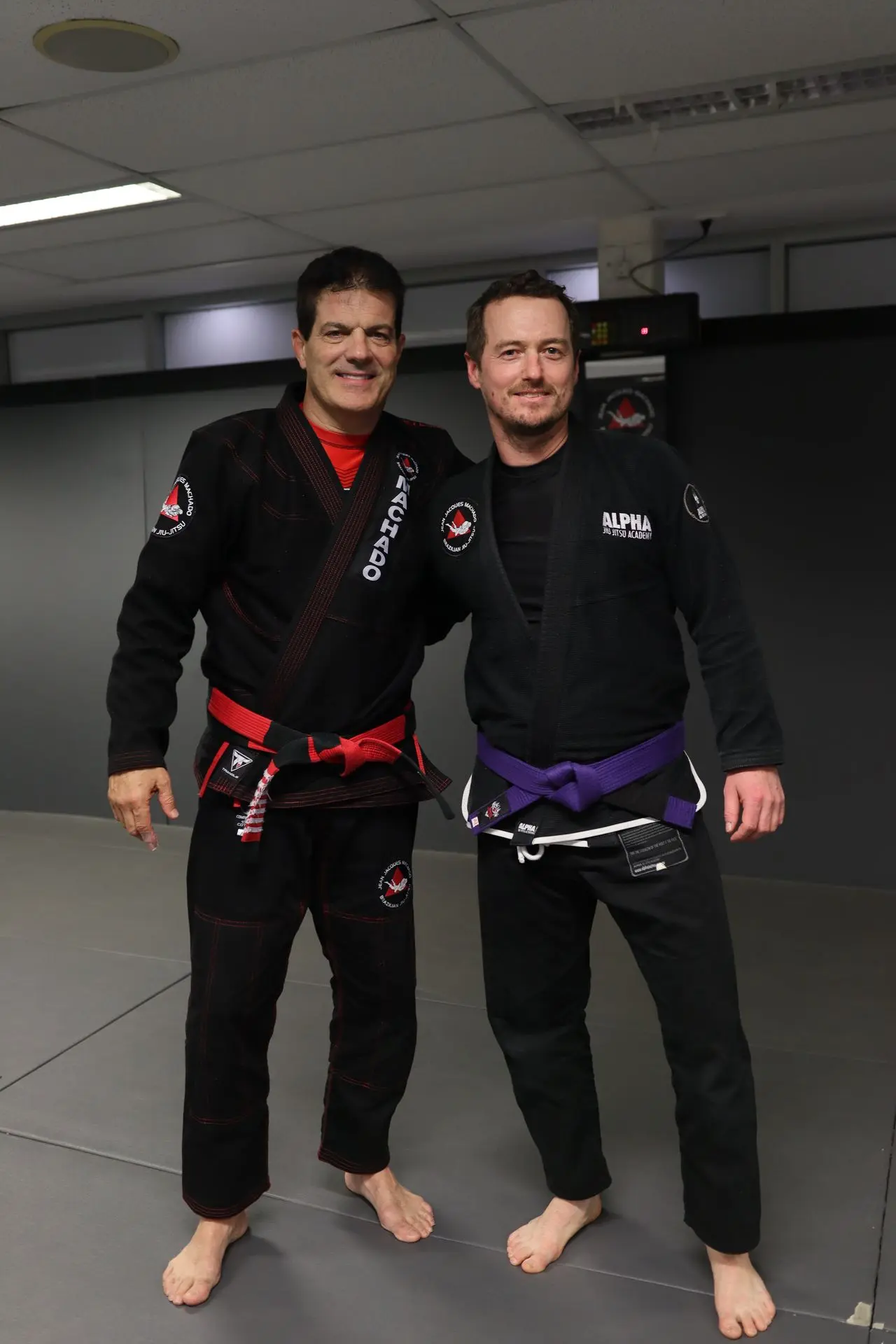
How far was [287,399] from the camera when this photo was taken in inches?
79.8

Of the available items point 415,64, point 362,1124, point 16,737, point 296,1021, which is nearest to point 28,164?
point 415,64

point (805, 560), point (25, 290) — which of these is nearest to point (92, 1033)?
point (805, 560)

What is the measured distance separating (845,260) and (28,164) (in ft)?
8.51

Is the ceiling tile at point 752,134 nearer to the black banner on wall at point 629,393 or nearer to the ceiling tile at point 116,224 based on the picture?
the black banner on wall at point 629,393

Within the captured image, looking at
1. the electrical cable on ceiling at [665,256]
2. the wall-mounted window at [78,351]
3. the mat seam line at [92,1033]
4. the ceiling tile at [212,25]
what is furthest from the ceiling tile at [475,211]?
the mat seam line at [92,1033]

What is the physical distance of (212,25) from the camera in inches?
89.2

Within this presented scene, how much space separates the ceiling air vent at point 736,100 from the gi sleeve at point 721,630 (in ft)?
4.53

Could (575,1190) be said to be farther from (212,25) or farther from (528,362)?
(212,25)

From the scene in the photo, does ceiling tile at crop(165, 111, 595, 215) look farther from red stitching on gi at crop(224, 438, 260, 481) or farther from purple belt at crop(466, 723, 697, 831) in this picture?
purple belt at crop(466, 723, 697, 831)

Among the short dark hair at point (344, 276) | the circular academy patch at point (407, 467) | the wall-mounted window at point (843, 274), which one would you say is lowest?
the circular academy patch at point (407, 467)

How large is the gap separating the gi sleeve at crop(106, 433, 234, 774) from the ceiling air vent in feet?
4.94

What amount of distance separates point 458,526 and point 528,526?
0.12 meters

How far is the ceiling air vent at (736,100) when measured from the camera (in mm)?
2682

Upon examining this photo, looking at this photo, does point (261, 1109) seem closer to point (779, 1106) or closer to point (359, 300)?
point (779, 1106)
